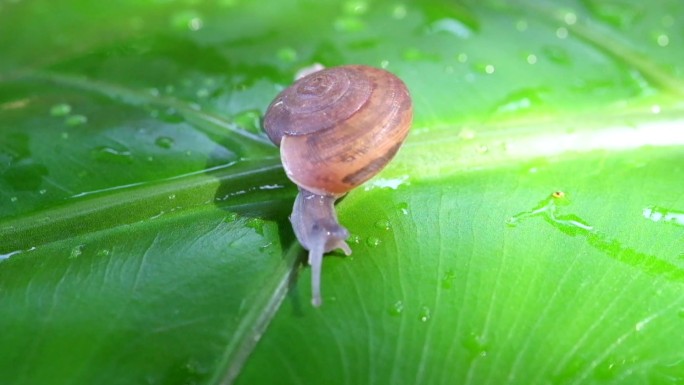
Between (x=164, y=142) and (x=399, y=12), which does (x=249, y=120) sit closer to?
(x=164, y=142)

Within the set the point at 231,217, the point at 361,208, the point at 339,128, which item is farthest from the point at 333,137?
the point at 231,217

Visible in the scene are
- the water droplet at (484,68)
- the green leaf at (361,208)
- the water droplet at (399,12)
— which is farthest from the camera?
the water droplet at (399,12)

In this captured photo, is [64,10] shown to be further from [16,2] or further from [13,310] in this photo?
[13,310]

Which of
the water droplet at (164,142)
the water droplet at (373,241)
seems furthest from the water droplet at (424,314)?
the water droplet at (164,142)

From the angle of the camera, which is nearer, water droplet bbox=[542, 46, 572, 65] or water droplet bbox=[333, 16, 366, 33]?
water droplet bbox=[542, 46, 572, 65]

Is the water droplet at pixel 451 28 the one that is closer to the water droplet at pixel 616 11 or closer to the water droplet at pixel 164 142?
the water droplet at pixel 616 11

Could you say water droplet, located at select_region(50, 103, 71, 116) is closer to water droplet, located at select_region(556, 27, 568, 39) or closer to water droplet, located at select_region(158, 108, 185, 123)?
water droplet, located at select_region(158, 108, 185, 123)

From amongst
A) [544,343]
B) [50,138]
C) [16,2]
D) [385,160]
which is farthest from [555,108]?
[16,2]

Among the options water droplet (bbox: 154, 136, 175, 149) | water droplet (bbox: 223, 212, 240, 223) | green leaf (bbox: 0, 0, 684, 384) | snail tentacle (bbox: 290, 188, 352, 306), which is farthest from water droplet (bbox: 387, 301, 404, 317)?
water droplet (bbox: 154, 136, 175, 149)
